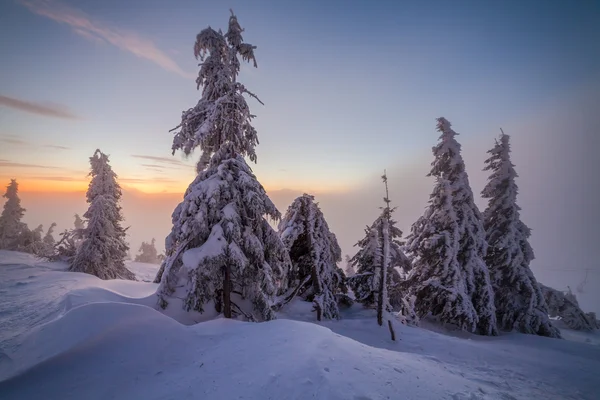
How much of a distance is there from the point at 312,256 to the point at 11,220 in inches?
1654

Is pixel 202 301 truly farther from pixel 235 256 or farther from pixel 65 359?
pixel 65 359

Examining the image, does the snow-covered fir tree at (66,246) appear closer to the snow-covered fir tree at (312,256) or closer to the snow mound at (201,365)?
the snow-covered fir tree at (312,256)

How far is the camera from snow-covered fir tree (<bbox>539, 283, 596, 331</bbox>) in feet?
77.0

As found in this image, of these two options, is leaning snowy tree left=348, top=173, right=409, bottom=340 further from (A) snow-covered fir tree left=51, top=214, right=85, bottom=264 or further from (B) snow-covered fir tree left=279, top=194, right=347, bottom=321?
(A) snow-covered fir tree left=51, top=214, right=85, bottom=264

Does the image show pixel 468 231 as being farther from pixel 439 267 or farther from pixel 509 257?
pixel 509 257

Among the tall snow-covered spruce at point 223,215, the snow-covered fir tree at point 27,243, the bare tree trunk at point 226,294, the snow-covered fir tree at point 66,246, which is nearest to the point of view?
the tall snow-covered spruce at point 223,215

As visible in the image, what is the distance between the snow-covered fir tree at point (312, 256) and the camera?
17.5 m

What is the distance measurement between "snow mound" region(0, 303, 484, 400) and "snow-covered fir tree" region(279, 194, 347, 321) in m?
9.08

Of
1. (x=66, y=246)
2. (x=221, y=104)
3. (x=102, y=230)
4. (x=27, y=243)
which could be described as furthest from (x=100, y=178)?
(x=27, y=243)

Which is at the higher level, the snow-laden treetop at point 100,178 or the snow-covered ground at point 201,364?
the snow-laden treetop at point 100,178

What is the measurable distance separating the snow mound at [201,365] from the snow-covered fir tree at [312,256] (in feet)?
29.8

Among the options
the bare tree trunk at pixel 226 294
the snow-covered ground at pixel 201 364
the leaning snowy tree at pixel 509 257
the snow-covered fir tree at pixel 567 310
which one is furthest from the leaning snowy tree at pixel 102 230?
the snow-covered fir tree at pixel 567 310

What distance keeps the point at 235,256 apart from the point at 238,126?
580 cm

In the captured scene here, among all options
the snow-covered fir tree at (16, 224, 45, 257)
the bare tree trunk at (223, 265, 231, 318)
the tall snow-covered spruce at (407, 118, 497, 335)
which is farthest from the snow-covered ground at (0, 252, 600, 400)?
the snow-covered fir tree at (16, 224, 45, 257)
